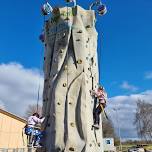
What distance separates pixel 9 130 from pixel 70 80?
15.1 meters

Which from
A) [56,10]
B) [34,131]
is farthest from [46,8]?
[34,131]

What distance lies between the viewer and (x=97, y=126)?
9.04 m

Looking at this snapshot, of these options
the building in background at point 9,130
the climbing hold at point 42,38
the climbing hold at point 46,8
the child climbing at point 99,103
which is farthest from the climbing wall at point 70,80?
the building in background at point 9,130

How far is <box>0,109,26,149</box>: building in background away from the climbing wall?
12.2 metres

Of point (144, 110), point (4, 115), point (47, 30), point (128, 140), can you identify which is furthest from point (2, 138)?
point (128, 140)

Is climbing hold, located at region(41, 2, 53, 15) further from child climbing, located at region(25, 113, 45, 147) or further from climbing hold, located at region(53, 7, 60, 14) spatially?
child climbing, located at region(25, 113, 45, 147)

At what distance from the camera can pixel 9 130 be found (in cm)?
2259

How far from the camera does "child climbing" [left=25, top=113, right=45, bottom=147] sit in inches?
328

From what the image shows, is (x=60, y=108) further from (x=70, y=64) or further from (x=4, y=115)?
(x=4, y=115)

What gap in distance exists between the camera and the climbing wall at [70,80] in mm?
8391

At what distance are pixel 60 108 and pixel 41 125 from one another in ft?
2.80

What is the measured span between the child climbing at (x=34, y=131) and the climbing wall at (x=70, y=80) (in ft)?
0.92

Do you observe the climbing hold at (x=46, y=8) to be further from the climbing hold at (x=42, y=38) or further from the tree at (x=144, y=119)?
the tree at (x=144, y=119)

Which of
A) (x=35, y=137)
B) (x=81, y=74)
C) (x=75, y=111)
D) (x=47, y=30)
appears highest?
(x=47, y=30)
